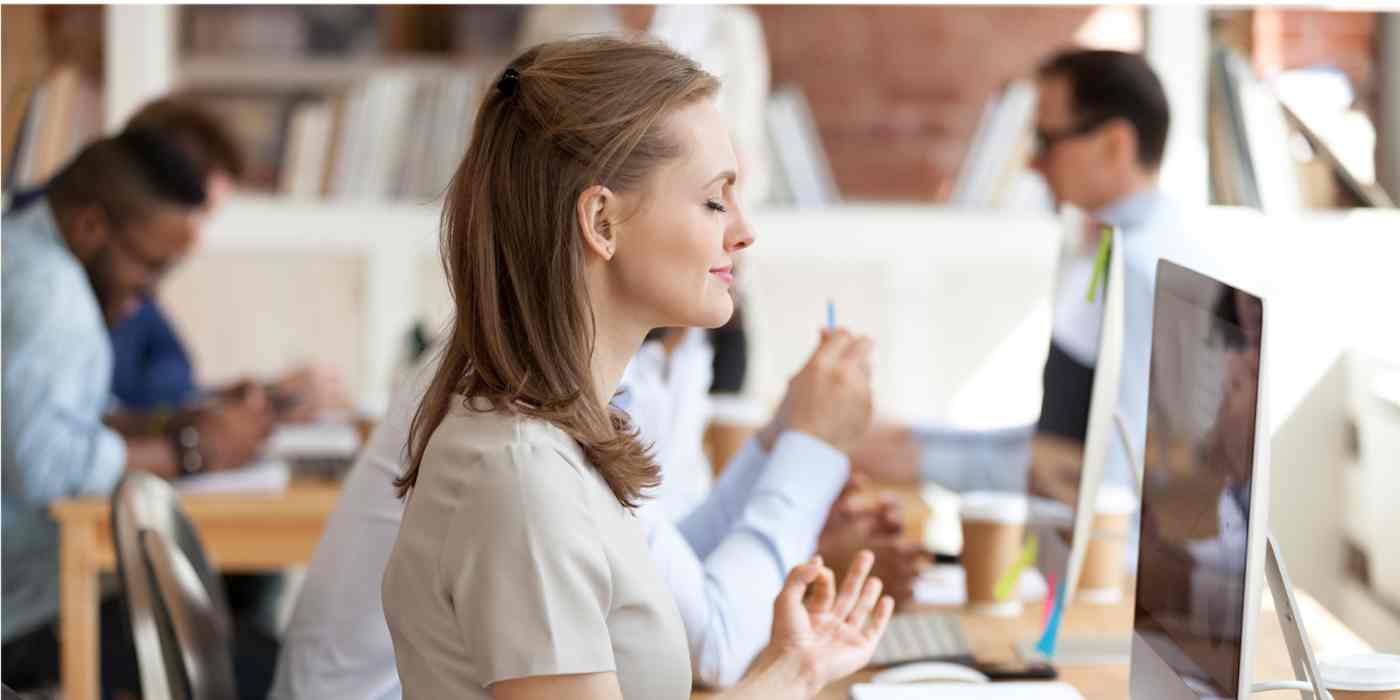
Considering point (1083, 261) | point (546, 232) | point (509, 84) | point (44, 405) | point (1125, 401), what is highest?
point (509, 84)

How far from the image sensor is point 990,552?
6.27ft

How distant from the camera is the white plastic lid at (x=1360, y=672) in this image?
1246mm

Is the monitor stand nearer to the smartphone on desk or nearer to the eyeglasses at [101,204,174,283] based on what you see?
the smartphone on desk

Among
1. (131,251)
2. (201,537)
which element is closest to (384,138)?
(131,251)

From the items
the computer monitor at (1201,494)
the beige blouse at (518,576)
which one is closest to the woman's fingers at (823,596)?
the beige blouse at (518,576)

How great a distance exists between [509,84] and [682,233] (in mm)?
175

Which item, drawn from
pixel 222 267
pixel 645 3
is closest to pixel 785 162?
pixel 645 3

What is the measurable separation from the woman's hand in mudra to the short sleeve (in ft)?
0.69

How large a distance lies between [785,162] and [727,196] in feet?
8.79

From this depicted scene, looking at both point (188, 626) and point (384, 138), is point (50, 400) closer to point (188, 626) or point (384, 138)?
point (188, 626)

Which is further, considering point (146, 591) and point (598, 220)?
point (146, 591)

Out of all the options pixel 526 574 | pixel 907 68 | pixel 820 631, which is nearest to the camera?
pixel 526 574

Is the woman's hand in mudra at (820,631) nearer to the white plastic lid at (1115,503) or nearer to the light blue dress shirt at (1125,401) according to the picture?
the light blue dress shirt at (1125,401)

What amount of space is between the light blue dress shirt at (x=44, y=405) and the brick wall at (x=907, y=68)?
213 cm
